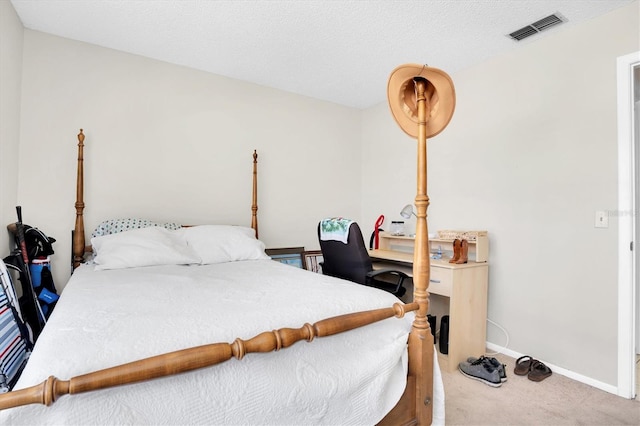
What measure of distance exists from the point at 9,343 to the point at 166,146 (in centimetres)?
197

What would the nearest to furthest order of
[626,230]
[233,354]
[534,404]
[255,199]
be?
[233,354]
[534,404]
[626,230]
[255,199]

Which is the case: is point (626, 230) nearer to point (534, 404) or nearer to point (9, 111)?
point (534, 404)

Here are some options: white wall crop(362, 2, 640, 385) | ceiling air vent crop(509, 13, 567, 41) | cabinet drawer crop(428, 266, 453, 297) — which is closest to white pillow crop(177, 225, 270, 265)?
cabinet drawer crop(428, 266, 453, 297)

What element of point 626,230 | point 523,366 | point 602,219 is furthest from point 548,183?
point 523,366

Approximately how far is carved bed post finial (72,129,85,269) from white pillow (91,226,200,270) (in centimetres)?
17

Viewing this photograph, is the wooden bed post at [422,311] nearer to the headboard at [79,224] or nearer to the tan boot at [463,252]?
the tan boot at [463,252]

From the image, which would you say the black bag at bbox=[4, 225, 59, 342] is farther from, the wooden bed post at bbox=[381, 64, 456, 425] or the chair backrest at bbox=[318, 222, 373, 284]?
the wooden bed post at bbox=[381, 64, 456, 425]

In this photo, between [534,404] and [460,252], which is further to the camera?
[460,252]

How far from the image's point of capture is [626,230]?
2111mm

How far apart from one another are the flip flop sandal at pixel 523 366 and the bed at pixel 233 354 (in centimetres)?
124

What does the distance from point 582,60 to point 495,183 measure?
998 millimetres

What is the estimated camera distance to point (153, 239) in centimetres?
239

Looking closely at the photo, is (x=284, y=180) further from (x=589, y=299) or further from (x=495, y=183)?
(x=589, y=299)

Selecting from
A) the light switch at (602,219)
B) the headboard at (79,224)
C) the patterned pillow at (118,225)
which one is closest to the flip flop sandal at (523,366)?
the light switch at (602,219)
